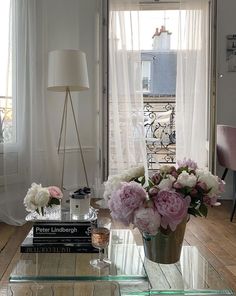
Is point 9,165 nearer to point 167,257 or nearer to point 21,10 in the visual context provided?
point 21,10

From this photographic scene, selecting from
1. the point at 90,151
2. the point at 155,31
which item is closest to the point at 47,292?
the point at 90,151

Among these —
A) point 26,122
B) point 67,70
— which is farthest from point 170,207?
point 26,122

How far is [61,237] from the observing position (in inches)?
61.2

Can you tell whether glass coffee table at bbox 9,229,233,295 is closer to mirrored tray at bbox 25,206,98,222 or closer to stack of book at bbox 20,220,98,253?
stack of book at bbox 20,220,98,253

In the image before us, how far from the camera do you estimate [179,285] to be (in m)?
1.27

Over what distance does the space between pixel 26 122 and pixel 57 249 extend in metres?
2.19

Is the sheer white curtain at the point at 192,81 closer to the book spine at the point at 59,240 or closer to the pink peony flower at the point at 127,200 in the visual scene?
the book spine at the point at 59,240

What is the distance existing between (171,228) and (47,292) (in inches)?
19.3

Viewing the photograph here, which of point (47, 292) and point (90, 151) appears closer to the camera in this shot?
point (47, 292)

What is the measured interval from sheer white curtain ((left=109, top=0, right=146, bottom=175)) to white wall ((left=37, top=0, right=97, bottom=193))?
0.82ft

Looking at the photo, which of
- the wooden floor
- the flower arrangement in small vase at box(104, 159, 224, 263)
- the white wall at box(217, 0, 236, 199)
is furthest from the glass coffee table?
the white wall at box(217, 0, 236, 199)

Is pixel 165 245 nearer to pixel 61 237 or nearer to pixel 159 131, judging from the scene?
pixel 61 237

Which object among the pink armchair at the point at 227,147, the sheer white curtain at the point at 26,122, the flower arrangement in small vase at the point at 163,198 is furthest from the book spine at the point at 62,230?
the pink armchair at the point at 227,147

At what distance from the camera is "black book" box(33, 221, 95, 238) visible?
1554 mm
